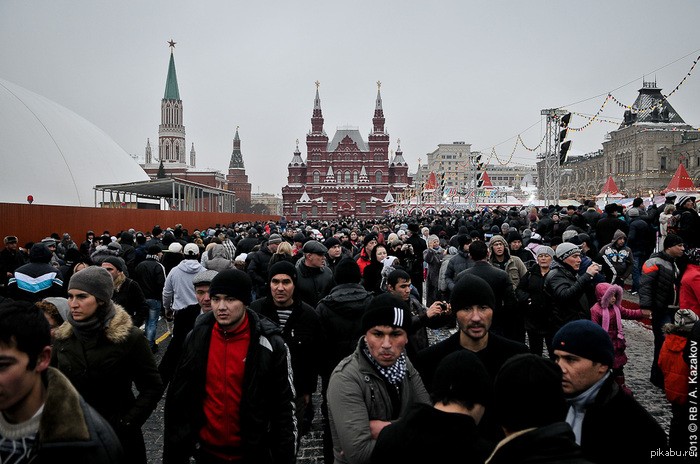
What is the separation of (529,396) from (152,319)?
735 centimetres

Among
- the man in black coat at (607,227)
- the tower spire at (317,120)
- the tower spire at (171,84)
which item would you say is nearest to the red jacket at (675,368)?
the man in black coat at (607,227)

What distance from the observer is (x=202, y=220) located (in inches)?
1455

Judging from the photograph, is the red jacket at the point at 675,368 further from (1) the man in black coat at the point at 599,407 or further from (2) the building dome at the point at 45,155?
(2) the building dome at the point at 45,155

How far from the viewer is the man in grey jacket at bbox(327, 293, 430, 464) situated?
2.74 metres

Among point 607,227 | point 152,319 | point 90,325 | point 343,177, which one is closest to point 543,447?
point 90,325

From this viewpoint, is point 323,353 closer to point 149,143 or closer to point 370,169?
point 370,169

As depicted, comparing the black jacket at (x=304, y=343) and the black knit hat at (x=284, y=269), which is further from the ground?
the black knit hat at (x=284, y=269)

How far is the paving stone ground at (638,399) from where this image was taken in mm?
5105

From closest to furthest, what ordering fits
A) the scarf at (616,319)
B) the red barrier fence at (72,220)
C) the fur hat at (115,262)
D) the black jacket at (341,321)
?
the black jacket at (341,321) → the scarf at (616,319) → the fur hat at (115,262) → the red barrier fence at (72,220)

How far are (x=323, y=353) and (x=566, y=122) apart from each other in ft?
60.2

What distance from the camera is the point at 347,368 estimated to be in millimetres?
2912

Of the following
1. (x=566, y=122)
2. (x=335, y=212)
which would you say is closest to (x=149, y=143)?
(x=335, y=212)

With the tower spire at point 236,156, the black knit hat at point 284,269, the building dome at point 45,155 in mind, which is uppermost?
the tower spire at point 236,156

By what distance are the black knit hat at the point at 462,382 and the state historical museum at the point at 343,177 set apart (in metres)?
82.4
